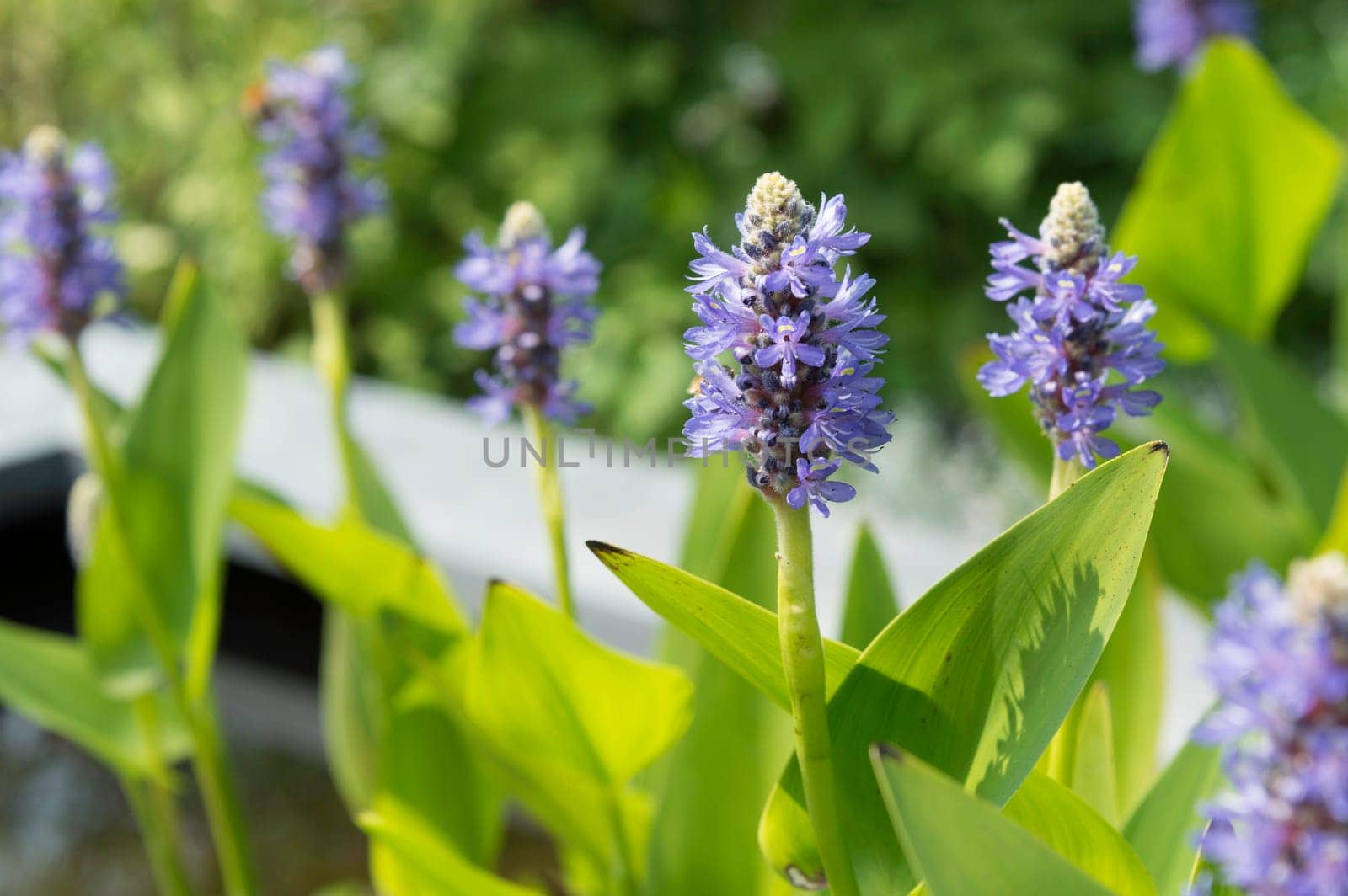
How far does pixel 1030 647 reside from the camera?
2.25 feet

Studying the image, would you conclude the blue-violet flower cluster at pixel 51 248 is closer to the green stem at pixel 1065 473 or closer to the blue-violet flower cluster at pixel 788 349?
Result: the blue-violet flower cluster at pixel 788 349

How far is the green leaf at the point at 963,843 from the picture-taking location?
54 cm

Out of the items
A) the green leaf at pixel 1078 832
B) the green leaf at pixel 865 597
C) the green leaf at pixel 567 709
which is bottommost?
the green leaf at pixel 567 709

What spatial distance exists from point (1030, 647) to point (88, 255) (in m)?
0.86

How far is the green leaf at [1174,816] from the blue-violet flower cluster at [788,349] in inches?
13.5

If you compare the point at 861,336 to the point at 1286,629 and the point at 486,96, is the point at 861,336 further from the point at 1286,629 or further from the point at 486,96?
the point at 486,96

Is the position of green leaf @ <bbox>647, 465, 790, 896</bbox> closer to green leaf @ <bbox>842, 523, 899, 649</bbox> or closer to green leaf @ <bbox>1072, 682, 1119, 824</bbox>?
green leaf @ <bbox>842, 523, 899, 649</bbox>

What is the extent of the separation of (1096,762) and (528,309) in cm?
49

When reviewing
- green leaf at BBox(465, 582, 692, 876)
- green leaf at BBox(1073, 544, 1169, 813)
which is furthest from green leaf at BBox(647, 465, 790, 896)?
green leaf at BBox(1073, 544, 1169, 813)

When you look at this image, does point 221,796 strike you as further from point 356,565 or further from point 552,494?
point 552,494

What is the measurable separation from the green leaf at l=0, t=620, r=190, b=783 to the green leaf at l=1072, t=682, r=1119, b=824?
36.7 inches

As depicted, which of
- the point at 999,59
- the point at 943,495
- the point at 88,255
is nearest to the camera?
the point at 88,255

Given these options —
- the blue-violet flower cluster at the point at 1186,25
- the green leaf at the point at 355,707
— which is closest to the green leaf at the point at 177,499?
the green leaf at the point at 355,707

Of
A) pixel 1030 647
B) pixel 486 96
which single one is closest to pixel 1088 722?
pixel 1030 647
